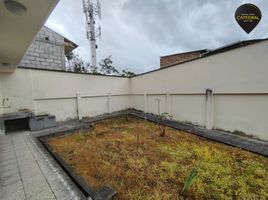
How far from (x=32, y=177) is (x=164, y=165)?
2.33 m

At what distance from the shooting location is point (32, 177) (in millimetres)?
2303

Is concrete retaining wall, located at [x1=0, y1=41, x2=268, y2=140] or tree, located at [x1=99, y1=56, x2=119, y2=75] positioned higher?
tree, located at [x1=99, y1=56, x2=119, y2=75]

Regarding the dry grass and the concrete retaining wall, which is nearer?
the dry grass

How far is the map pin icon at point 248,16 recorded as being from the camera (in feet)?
12.1

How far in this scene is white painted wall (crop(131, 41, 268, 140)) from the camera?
147 inches

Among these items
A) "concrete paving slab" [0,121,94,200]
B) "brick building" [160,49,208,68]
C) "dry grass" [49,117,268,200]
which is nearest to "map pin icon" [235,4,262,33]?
"dry grass" [49,117,268,200]

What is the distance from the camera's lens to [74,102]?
6.77 metres

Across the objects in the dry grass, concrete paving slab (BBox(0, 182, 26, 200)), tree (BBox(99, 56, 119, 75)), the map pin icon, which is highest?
tree (BBox(99, 56, 119, 75))

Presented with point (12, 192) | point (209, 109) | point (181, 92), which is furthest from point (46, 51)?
point (209, 109)

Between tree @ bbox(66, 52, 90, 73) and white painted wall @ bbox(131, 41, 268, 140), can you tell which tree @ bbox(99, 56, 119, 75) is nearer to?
tree @ bbox(66, 52, 90, 73)

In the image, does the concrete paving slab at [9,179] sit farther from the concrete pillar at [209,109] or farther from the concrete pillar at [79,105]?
the concrete pillar at [209,109]

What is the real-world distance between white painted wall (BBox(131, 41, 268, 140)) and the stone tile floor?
181 inches

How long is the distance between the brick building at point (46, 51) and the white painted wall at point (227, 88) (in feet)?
20.3

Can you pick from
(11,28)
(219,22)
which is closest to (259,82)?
(219,22)
